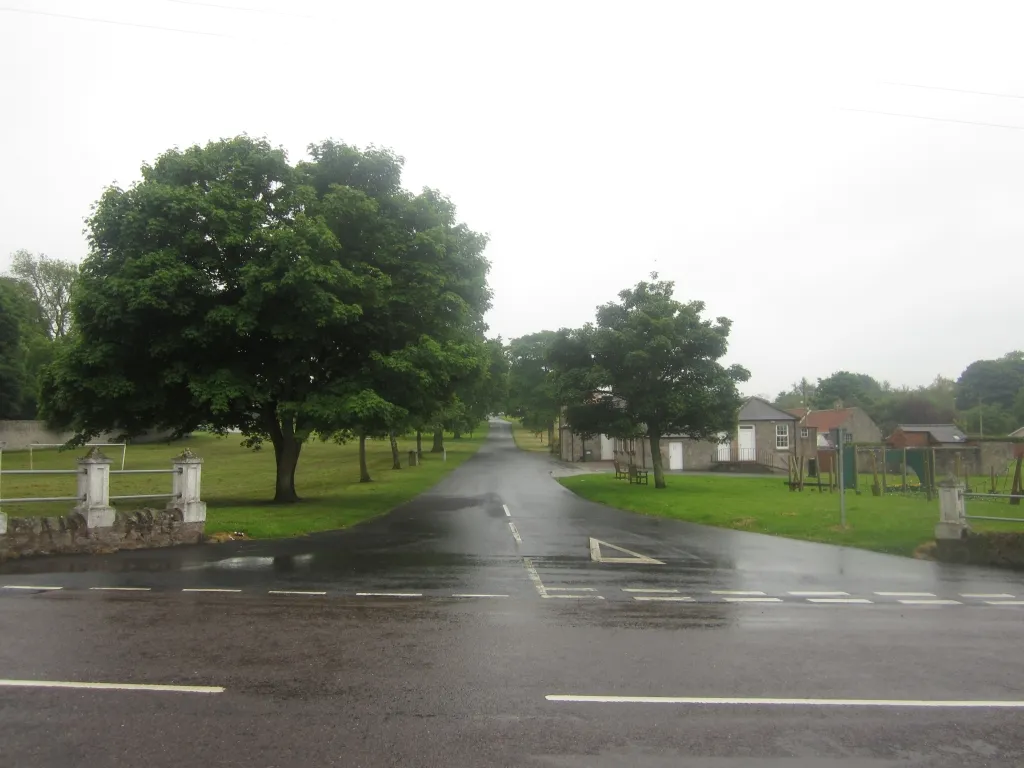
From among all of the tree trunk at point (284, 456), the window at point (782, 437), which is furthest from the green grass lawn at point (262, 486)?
the window at point (782, 437)

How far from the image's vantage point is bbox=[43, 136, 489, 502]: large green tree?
59.4ft

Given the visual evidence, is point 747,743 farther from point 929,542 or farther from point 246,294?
point 246,294

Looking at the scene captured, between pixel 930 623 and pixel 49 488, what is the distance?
28.7 m

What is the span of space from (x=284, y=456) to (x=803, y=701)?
19.1 meters

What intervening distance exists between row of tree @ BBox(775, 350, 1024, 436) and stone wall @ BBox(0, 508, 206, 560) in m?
68.7

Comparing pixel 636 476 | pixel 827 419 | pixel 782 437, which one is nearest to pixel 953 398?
pixel 827 419

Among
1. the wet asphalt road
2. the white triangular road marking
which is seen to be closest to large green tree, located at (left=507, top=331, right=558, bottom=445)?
the white triangular road marking

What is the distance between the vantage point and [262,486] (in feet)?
98.8

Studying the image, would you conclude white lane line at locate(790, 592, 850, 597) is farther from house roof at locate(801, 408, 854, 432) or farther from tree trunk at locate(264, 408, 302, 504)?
house roof at locate(801, 408, 854, 432)

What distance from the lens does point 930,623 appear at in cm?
860

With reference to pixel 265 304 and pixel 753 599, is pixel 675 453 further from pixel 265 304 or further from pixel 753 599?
pixel 753 599

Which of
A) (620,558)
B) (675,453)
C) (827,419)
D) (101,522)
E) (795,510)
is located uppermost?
(827,419)

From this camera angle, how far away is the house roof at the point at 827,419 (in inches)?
2308

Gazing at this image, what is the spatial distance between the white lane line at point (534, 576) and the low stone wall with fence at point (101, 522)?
665cm
